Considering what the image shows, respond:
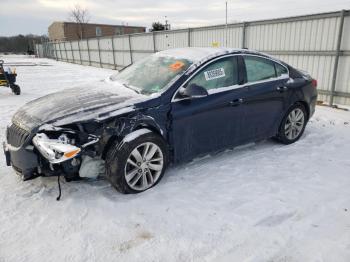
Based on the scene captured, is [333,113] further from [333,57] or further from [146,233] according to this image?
[146,233]

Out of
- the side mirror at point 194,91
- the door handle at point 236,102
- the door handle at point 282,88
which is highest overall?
the side mirror at point 194,91

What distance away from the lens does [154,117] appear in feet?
11.0

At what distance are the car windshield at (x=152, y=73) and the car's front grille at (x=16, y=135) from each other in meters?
1.39

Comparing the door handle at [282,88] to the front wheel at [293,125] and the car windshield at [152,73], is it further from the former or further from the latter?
the car windshield at [152,73]

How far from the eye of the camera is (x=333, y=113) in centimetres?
698


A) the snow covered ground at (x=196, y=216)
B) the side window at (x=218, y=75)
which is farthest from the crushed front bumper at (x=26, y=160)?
the side window at (x=218, y=75)

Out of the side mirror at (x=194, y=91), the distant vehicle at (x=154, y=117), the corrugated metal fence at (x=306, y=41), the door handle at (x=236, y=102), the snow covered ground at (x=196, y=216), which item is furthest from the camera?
the corrugated metal fence at (x=306, y=41)

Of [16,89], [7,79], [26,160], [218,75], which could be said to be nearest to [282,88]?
[218,75]

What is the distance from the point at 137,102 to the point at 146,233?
141 centimetres

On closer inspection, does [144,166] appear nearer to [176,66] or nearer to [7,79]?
[176,66]

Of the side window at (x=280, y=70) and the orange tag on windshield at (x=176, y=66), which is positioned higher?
the orange tag on windshield at (x=176, y=66)

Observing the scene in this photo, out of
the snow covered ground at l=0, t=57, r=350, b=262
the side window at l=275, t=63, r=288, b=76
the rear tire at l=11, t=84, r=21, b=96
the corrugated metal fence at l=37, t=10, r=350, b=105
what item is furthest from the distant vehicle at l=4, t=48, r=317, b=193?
the rear tire at l=11, t=84, r=21, b=96

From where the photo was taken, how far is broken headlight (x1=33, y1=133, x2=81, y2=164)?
2.89 m

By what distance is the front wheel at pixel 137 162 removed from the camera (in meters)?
3.11
